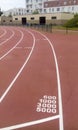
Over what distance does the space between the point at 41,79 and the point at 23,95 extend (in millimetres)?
2518

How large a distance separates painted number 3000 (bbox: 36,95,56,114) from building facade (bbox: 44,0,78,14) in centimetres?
10180

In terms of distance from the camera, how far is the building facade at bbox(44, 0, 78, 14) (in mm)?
108000

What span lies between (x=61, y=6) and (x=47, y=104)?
352ft

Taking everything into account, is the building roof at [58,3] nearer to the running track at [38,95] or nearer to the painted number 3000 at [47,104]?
the running track at [38,95]

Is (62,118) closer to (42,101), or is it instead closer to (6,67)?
(42,101)

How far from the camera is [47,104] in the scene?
821 cm

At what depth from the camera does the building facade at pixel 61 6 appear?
108 m

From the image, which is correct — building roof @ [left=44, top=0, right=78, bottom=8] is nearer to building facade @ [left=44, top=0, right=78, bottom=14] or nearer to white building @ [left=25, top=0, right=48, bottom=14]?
building facade @ [left=44, top=0, right=78, bottom=14]

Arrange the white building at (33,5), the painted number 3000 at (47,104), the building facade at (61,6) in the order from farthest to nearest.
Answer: the white building at (33,5) → the building facade at (61,6) → the painted number 3000 at (47,104)

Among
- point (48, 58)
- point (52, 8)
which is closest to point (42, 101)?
point (48, 58)

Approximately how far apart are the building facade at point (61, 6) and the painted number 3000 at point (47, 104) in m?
102

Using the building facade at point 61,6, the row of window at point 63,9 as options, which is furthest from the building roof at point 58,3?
the row of window at point 63,9

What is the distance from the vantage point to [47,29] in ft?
151

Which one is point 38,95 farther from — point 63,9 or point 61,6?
point 61,6
